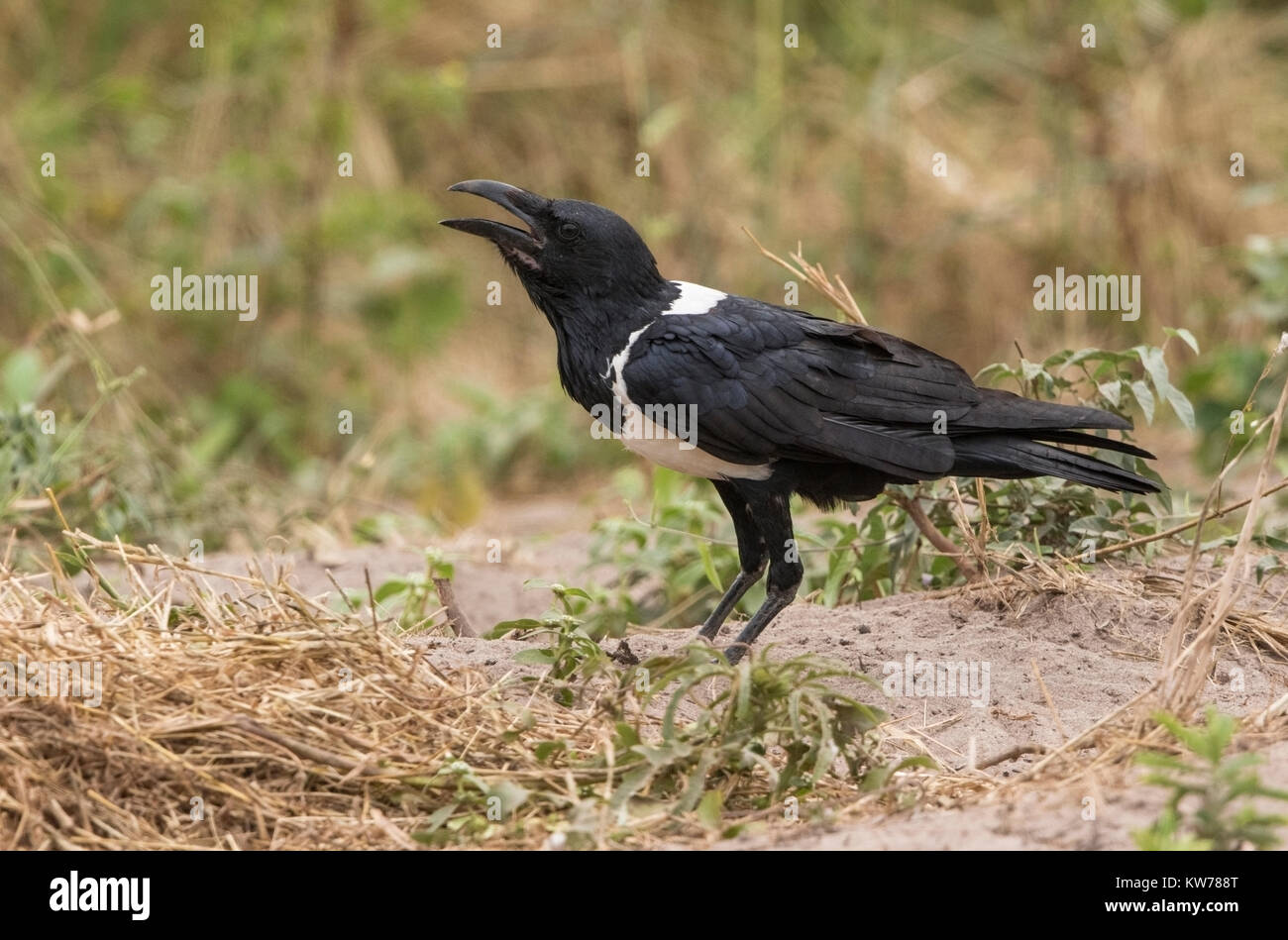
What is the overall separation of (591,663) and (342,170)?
511cm

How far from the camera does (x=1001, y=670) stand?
378cm

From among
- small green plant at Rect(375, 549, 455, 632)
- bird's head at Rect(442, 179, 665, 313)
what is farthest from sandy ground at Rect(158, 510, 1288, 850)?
bird's head at Rect(442, 179, 665, 313)

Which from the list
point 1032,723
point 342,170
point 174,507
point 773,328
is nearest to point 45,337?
point 174,507

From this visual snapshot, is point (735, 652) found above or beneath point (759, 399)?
beneath

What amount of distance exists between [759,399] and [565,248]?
2.36 ft

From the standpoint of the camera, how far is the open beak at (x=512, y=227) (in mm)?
4074

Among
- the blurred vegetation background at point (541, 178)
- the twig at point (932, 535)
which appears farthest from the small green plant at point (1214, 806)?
the blurred vegetation background at point (541, 178)

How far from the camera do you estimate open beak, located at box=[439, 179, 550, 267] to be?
4.07 metres

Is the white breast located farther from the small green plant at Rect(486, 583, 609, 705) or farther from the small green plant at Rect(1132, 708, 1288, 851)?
the small green plant at Rect(1132, 708, 1288, 851)

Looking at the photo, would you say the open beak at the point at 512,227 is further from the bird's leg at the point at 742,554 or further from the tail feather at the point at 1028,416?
the tail feather at the point at 1028,416

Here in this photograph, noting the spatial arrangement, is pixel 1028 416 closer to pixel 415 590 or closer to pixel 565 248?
pixel 565 248

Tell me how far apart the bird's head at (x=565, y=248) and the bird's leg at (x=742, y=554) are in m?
0.64

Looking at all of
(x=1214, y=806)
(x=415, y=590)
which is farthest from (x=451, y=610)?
(x=1214, y=806)

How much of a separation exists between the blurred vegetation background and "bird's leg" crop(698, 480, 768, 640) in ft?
8.90
